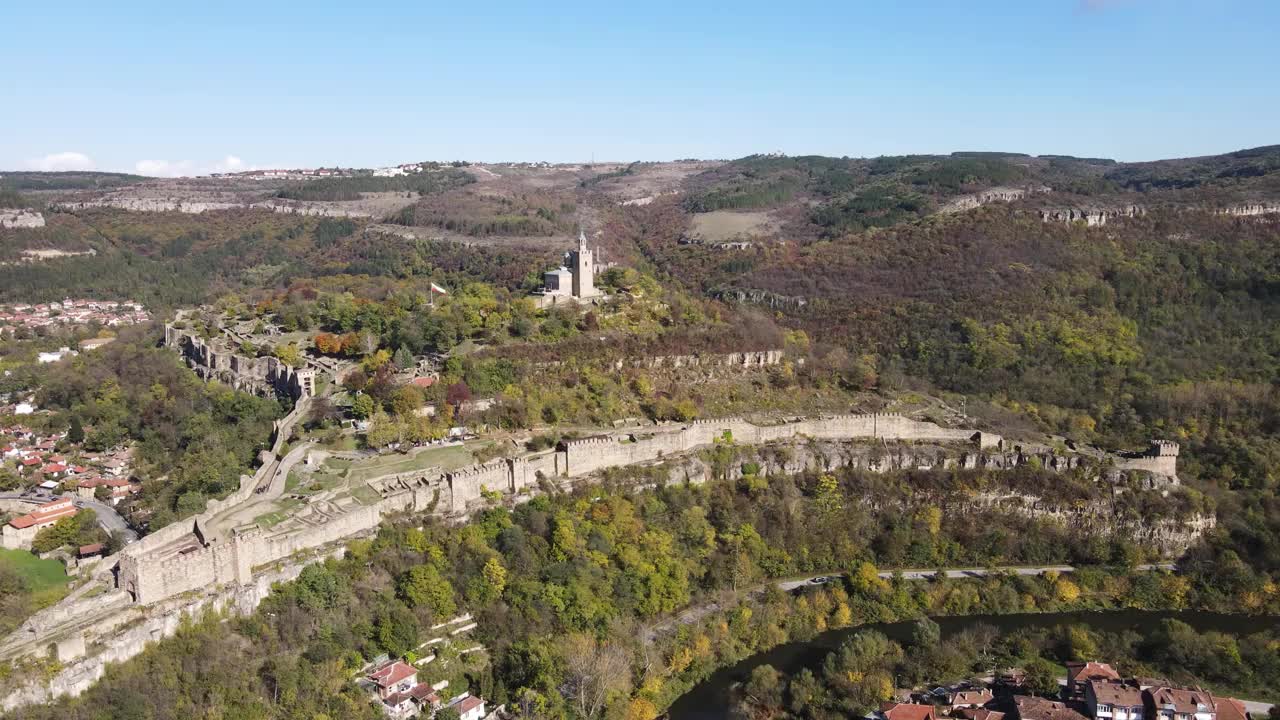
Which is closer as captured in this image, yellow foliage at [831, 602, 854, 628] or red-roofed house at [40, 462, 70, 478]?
yellow foliage at [831, 602, 854, 628]

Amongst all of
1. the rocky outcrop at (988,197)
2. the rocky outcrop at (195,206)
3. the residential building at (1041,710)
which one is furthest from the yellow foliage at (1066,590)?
the rocky outcrop at (195,206)

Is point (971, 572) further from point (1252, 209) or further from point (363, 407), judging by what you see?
point (1252, 209)

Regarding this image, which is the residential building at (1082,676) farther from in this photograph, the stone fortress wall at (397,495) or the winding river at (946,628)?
the stone fortress wall at (397,495)

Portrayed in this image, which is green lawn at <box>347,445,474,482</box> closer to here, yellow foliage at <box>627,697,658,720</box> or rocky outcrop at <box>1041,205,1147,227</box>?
yellow foliage at <box>627,697,658,720</box>

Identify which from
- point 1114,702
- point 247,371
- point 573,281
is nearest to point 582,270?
point 573,281

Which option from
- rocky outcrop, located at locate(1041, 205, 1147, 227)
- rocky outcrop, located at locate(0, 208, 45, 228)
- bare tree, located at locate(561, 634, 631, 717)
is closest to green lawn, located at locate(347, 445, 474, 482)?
bare tree, located at locate(561, 634, 631, 717)

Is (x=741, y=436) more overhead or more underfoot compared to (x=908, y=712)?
more overhead
